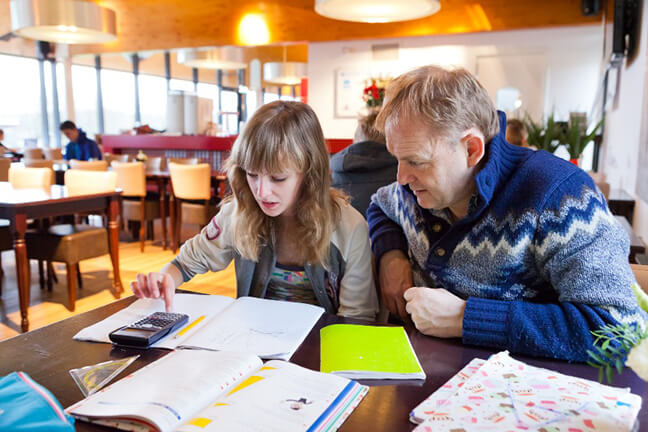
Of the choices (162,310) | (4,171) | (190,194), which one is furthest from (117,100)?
(162,310)

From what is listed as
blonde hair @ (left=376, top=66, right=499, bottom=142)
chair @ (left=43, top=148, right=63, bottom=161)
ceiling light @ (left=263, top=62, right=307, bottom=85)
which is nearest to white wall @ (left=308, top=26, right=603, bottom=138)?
ceiling light @ (left=263, top=62, right=307, bottom=85)

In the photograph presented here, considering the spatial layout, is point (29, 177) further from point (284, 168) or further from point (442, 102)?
point (442, 102)

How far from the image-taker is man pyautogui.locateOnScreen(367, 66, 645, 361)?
3.07ft

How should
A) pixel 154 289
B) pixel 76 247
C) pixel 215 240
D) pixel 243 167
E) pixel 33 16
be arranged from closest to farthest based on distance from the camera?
pixel 154 289
pixel 243 167
pixel 215 240
pixel 76 247
pixel 33 16

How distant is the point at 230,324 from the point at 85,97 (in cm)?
1131

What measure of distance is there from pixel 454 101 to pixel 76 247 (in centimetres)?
316

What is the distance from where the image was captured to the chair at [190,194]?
4.87m

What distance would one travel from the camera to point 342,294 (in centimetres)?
150

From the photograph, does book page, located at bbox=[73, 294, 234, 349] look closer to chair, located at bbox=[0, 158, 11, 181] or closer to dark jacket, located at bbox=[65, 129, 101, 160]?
chair, located at bbox=[0, 158, 11, 181]

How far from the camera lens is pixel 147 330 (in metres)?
1.00

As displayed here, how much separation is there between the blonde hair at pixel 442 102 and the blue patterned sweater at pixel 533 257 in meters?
0.10

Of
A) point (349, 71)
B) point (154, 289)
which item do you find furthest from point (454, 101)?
point (349, 71)

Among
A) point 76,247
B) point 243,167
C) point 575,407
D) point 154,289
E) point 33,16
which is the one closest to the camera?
point 575,407

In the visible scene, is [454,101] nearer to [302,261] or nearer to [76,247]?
[302,261]
